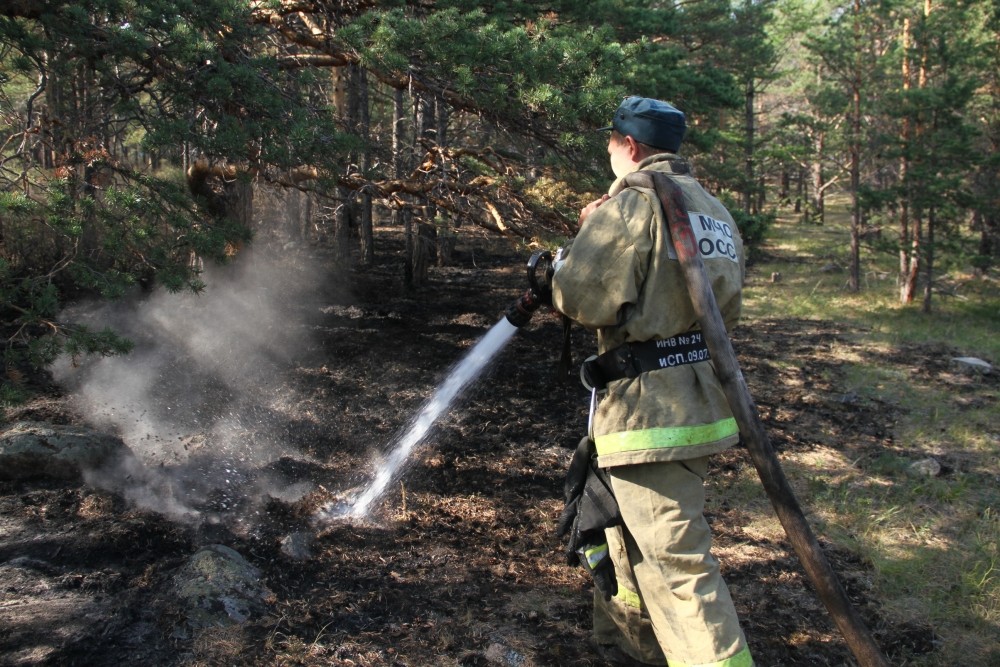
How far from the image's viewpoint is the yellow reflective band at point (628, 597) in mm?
2838

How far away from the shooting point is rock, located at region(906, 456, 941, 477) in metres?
5.30

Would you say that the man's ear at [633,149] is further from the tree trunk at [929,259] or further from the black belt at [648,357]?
the tree trunk at [929,259]

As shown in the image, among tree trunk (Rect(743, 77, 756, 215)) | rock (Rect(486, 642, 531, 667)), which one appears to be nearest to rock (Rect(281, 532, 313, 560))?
rock (Rect(486, 642, 531, 667))

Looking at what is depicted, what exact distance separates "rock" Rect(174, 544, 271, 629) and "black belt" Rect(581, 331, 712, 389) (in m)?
2.01

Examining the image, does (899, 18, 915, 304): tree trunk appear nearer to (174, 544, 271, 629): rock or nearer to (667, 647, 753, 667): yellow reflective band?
(667, 647, 753, 667): yellow reflective band

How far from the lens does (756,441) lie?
7.92 ft

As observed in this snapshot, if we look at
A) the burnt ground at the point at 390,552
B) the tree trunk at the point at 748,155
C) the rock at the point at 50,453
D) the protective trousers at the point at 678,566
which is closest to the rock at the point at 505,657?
the burnt ground at the point at 390,552

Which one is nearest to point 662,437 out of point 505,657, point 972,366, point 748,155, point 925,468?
point 505,657

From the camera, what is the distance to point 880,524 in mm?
4492

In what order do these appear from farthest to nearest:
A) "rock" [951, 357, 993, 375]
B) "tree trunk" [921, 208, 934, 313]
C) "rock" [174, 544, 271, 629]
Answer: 1. "tree trunk" [921, 208, 934, 313]
2. "rock" [951, 357, 993, 375]
3. "rock" [174, 544, 271, 629]

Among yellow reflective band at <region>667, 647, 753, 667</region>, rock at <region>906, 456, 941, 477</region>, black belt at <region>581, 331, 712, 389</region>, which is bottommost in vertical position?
rock at <region>906, 456, 941, 477</region>

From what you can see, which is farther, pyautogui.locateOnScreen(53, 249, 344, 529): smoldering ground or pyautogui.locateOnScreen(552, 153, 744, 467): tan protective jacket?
pyautogui.locateOnScreen(53, 249, 344, 529): smoldering ground

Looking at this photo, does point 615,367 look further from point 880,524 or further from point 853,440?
point 853,440

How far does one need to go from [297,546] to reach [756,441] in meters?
2.56
